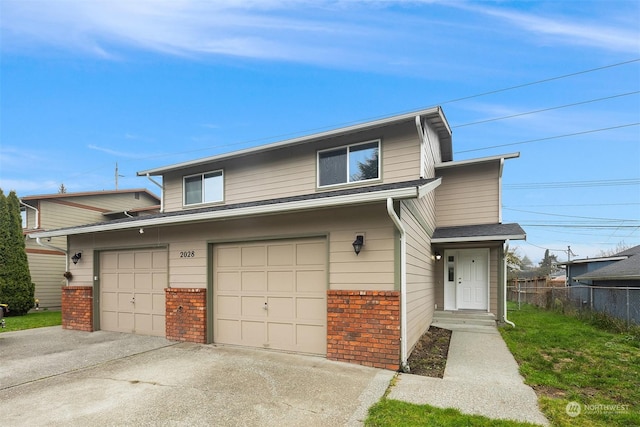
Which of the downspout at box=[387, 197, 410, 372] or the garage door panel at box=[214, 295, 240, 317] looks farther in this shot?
the garage door panel at box=[214, 295, 240, 317]

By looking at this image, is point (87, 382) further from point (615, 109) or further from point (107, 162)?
point (107, 162)

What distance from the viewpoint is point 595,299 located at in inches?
469

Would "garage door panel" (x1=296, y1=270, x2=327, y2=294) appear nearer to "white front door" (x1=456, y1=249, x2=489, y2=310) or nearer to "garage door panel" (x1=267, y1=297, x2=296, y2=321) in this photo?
"garage door panel" (x1=267, y1=297, x2=296, y2=321)

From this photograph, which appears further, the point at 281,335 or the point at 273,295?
the point at 273,295

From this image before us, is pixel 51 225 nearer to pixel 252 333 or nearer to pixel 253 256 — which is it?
pixel 253 256

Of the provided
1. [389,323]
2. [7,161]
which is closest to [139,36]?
[389,323]

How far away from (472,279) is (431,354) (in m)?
5.13

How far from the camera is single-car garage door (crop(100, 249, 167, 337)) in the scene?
8.38 meters

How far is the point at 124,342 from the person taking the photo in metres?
7.69

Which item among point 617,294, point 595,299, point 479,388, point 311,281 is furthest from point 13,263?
point 595,299

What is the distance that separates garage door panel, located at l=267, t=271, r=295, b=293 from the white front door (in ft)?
21.9

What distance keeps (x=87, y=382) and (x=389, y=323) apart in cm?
451

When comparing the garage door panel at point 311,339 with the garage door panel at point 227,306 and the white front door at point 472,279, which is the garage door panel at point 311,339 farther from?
the white front door at point 472,279

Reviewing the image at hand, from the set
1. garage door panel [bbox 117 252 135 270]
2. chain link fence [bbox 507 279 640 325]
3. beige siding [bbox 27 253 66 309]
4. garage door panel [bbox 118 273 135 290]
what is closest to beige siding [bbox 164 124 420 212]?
garage door panel [bbox 117 252 135 270]
